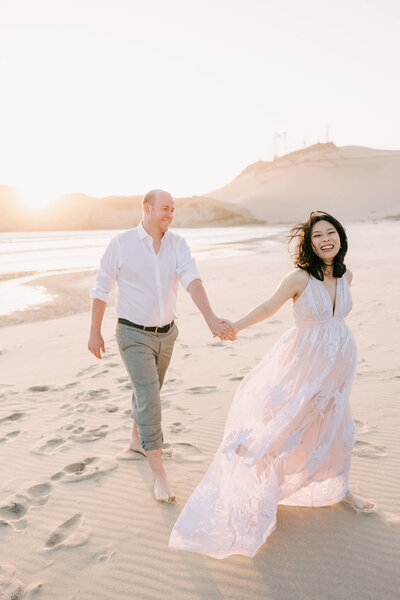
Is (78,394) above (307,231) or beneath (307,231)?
Result: beneath

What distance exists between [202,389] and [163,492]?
211 centimetres

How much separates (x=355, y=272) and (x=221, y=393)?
9721 millimetres

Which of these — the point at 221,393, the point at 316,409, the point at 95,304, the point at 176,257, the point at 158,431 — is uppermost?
the point at 176,257

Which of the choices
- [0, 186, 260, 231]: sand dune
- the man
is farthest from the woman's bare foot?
[0, 186, 260, 231]: sand dune

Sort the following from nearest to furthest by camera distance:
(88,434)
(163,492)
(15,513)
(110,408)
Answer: (15,513)
(163,492)
(88,434)
(110,408)

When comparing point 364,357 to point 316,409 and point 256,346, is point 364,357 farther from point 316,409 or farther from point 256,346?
point 316,409

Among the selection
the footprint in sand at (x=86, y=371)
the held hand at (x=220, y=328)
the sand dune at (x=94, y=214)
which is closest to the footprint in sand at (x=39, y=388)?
the footprint in sand at (x=86, y=371)

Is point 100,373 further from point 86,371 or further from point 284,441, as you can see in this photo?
point 284,441

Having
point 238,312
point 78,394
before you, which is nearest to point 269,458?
point 78,394

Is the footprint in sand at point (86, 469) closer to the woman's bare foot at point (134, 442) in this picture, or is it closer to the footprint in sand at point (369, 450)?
the woman's bare foot at point (134, 442)

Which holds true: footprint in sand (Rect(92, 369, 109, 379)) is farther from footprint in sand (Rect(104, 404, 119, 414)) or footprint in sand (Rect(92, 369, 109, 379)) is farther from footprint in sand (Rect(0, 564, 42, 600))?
footprint in sand (Rect(0, 564, 42, 600))

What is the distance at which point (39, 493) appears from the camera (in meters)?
3.35

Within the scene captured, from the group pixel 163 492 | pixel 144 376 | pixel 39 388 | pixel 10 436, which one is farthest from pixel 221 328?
pixel 39 388

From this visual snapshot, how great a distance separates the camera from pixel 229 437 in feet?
8.89
